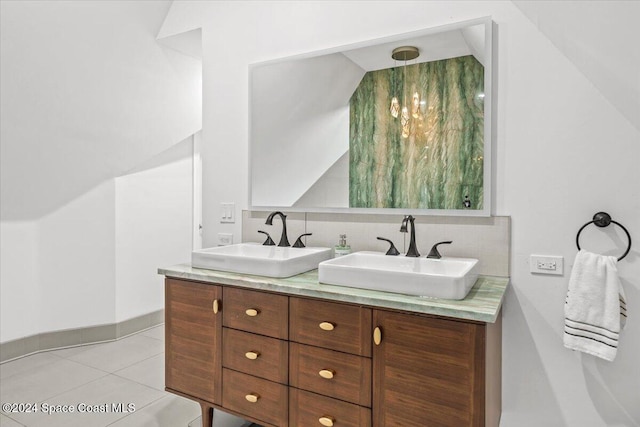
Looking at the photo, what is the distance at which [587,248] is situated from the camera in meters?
1.70

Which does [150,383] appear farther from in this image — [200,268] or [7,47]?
[7,47]

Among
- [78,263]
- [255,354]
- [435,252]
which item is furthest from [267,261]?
[78,263]

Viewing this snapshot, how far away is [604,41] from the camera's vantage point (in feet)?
5.47

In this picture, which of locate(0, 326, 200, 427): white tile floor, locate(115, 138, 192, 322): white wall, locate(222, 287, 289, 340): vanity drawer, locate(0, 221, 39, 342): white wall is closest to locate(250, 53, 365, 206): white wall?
locate(222, 287, 289, 340): vanity drawer

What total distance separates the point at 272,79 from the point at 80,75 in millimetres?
1349

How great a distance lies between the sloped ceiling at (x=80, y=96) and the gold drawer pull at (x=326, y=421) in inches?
103

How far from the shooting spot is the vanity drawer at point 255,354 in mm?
1708

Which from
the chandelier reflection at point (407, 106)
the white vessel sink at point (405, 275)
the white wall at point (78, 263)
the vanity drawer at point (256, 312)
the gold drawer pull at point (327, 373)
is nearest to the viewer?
the white vessel sink at point (405, 275)

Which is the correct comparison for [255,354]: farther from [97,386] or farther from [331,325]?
[97,386]

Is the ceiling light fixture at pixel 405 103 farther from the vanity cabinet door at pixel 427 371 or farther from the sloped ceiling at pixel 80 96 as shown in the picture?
the sloped ceiling at pixel 80 96

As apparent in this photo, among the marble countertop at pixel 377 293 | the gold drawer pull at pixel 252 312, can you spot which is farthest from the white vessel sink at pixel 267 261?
the gold drawer pull at pixel 252 312

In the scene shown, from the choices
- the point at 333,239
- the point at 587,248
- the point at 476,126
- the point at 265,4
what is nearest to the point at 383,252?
the point at 333,239

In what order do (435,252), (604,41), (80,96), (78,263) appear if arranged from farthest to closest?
(78,263) → (80,96) → (435,252) → (604,41)

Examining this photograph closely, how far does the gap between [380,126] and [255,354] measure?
1270 mm
